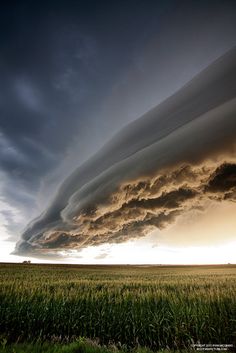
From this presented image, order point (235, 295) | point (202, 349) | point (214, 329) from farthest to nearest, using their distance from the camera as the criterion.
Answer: point (235, 295)
point (214, 329)
point (202, 349)

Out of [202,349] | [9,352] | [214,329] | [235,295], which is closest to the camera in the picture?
[9,352]

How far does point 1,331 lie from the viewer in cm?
866

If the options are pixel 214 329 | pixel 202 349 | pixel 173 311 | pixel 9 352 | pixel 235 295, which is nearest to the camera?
pixel 9 352

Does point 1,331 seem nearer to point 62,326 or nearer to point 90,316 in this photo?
point 62,326

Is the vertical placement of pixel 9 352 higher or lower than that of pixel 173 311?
lower

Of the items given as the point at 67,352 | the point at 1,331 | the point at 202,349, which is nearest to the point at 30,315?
the point at 1,331

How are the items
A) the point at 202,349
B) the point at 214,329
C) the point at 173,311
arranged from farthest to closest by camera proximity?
the point at 173,311
the point at 214,329
the point at 202,349

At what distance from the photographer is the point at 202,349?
7.27m

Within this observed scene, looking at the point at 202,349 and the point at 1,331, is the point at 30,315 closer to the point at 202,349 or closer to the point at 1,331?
the point at 1,331

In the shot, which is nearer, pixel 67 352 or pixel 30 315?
pixel 67 352

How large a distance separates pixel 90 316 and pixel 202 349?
11.5ft

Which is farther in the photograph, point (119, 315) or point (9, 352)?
point (119, 315)

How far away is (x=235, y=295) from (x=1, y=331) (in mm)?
7644

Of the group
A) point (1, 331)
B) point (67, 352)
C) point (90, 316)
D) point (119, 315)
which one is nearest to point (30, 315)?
point (1, 331)
